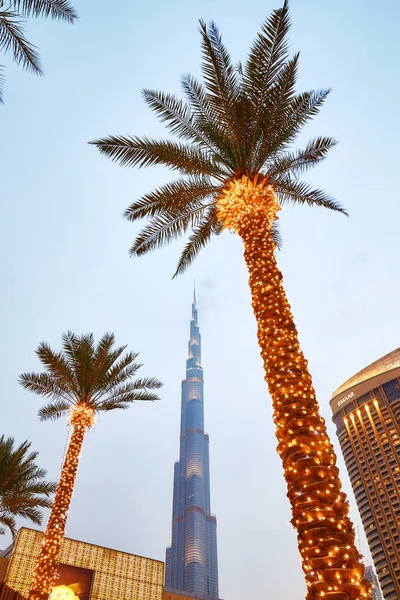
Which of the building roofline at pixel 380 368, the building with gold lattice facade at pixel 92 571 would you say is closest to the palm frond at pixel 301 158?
the building with gold lattice facade at pixel 92 571

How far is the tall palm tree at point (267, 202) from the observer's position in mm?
4656

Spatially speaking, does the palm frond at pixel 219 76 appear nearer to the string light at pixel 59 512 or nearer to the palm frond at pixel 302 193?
the palm frond at pixel 302 193

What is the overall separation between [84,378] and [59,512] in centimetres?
443

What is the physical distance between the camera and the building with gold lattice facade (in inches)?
874

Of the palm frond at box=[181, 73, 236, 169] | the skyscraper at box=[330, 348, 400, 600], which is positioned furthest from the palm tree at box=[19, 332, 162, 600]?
the skyscraper at box=[330, 348, 400, 600]

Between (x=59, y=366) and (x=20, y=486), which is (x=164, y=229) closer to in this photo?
(x=59, y=366)

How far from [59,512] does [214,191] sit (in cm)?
1044

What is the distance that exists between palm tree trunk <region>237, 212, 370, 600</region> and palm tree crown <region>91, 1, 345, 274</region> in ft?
11.9

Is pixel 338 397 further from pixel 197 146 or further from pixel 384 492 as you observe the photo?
pixel 197 146

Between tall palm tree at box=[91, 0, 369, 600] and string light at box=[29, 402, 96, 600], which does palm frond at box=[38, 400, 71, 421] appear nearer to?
string light at box=[29, 402, 96, 600]

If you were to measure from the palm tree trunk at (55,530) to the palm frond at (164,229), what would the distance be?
24.1ft

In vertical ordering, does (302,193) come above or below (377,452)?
below

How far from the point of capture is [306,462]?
508 centimetres

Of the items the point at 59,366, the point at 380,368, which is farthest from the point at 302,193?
the point at 380,368
